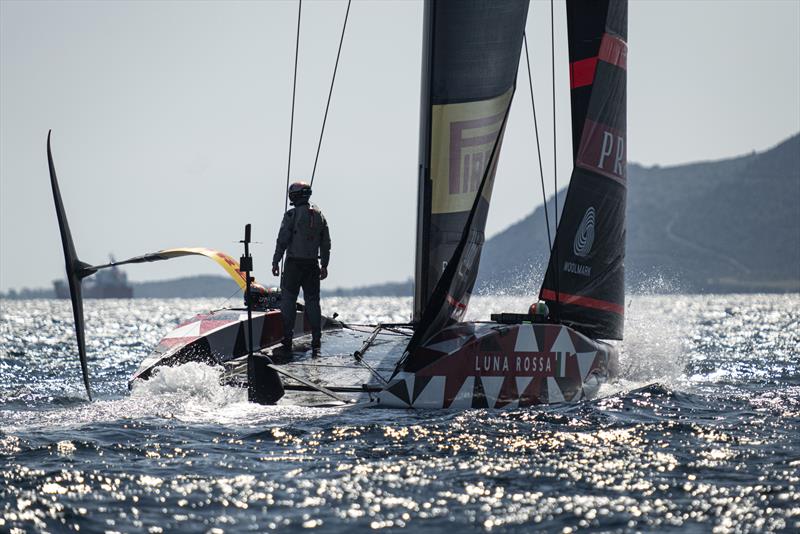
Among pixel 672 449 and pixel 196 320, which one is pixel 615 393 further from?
pixel 196 320

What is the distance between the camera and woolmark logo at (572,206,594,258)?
10133mm

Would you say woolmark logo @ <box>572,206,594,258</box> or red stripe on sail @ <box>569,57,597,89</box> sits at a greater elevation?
red stripe on sail @ <box>569,57,597,89</box>

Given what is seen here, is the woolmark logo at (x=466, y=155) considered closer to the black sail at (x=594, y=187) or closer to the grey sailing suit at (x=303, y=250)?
the black sail at (x=594, y=187)

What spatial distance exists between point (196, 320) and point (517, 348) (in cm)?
380

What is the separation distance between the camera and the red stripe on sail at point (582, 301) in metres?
9.97

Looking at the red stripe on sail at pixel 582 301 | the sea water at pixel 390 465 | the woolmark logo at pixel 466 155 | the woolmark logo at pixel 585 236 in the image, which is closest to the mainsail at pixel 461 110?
the woolmark logo at pixel 466 155

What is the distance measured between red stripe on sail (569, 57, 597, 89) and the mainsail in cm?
99

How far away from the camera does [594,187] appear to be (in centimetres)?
1028

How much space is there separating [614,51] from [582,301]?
8.93 ft

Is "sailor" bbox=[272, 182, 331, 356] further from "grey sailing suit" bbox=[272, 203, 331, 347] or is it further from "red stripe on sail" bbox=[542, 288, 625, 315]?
"red stripe on sail" bbox=[542, 288, 625, 315]

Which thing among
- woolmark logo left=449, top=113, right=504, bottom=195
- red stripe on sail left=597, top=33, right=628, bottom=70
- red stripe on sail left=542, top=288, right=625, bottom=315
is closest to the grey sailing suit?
woolmark logo left=449, top=113, right=504, bottom=195

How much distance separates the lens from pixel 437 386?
804cm

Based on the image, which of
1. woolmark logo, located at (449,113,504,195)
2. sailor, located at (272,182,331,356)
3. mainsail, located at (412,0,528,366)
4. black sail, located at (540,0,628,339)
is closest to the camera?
sailor, located at (272,182,331,356)

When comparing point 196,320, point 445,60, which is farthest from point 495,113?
point 196,320
